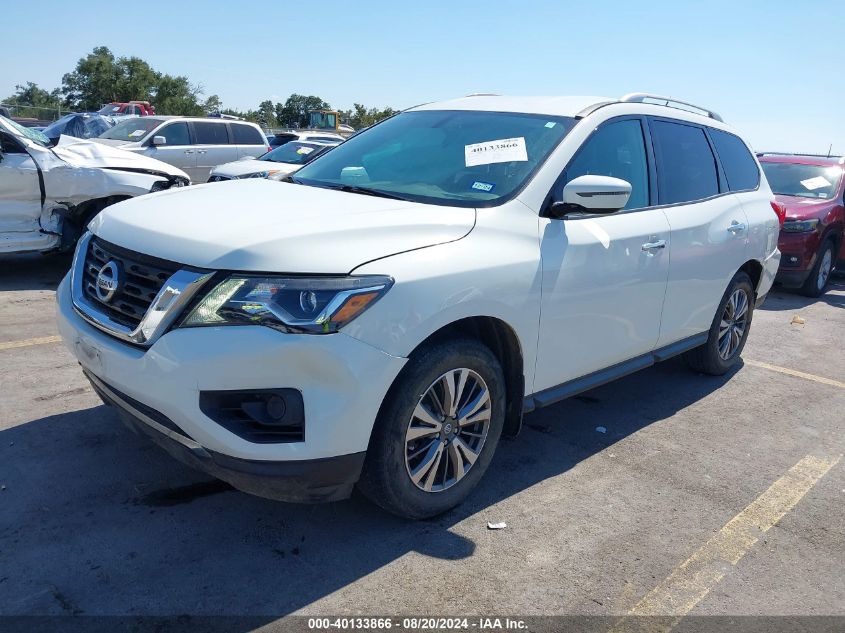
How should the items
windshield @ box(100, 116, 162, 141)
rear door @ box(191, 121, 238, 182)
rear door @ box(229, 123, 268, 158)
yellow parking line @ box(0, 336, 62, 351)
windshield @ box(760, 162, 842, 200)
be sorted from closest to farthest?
yellow parking line @ box(0, 336, 62, 351) → windshield @ box(760, 162, 842, 200) → windshield @ box(100, 116, 162, 141) → rear door @ box(191, 121, 238, 182) → rear door @ box(229, 123, 268, 158)

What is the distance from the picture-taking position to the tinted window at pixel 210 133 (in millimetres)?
14031

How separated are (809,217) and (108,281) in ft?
29.2

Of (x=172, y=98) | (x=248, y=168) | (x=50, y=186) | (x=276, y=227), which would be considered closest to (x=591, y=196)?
(x=276, y=227)

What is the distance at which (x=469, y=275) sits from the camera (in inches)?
117

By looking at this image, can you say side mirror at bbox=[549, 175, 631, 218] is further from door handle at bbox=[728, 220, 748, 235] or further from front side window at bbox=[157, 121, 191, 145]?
front side window at bbox=[157, 121, 191, 145]

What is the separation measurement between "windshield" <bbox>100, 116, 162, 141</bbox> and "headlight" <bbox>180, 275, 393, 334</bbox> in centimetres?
1204

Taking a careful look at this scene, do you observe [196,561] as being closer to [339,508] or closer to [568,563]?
[339,508]

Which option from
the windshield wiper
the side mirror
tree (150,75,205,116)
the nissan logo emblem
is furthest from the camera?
tree (150,75,205,116)

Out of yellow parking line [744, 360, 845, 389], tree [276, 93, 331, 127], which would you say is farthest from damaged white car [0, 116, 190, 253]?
tree [276, 93, 331, 127]

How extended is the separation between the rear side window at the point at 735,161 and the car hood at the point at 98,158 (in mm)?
5842

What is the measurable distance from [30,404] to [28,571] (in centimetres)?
175

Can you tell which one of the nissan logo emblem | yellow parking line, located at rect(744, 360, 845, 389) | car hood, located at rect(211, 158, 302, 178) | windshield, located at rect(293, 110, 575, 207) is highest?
windshield, located at rect(293, 110, 575, 207)

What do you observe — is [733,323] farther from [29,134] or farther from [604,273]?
[29,134]

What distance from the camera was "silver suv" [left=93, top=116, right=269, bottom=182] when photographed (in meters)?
13.2
